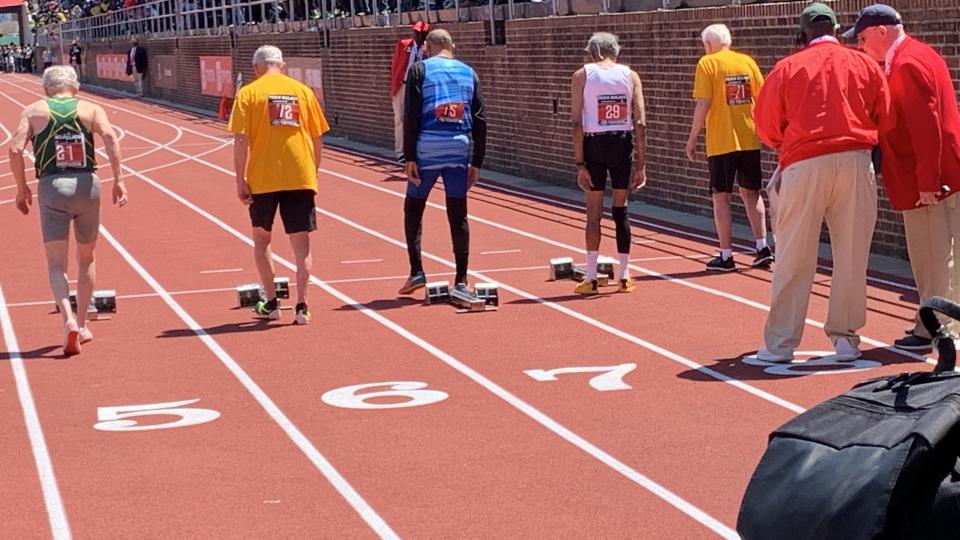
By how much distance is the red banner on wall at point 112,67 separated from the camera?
2467 inches

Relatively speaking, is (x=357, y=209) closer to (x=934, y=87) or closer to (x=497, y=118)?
(x=497, y=118)

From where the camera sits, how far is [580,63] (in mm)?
20406

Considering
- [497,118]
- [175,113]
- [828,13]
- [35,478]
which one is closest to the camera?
[35,478]

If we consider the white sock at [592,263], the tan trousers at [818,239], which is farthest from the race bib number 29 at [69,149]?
the tan trousers at [818,239]

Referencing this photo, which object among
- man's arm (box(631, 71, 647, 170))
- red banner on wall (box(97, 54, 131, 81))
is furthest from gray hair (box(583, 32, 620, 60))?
red banner on wall (box(97, 54, 131, 81))

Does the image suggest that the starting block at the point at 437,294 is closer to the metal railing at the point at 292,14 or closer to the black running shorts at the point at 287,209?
the black running shorts at the point at 287,209

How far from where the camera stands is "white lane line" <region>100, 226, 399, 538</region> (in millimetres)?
6694

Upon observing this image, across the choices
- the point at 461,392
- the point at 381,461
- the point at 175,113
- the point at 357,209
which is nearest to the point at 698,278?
the point at 461,392

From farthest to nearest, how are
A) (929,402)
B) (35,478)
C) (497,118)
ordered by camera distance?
1. (497,118)
2. (35,478)
3. (929,402)

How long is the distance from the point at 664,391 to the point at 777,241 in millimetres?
1240

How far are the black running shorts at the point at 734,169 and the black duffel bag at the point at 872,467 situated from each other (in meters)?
9.86

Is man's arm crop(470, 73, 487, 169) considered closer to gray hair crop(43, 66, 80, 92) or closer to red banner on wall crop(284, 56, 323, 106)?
gray hair crop(43, 66, 80, 92)

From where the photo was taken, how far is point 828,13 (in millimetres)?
9578

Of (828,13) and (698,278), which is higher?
(828,13)
